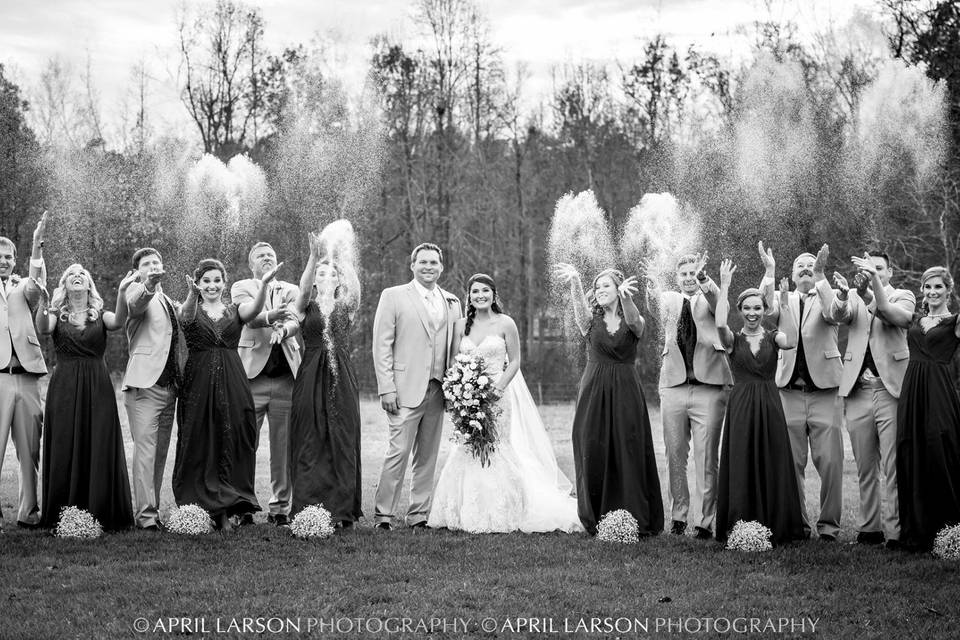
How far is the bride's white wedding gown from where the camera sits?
27.1ft

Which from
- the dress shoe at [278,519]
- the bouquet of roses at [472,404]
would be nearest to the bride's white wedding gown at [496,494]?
the bouquet of roses at [472,404]

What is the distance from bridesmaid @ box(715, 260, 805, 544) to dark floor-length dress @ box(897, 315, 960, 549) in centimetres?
85

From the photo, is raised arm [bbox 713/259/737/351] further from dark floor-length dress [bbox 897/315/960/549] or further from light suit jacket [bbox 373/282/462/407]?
light suit jacket [bbox 373/282/462/407]

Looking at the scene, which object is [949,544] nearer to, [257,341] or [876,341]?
[876,341]

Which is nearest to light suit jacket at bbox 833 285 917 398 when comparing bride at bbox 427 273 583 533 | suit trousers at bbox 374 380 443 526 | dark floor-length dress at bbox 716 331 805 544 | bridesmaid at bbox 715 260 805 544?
bridesmaid at bbox 715 260 805 544

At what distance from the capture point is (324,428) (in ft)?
27.2

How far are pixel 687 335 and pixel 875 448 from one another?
179cm

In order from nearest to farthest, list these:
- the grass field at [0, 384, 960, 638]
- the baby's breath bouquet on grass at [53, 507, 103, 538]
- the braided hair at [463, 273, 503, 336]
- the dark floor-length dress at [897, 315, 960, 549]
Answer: the grass field at [0, 384, 960, 638], the dark floor-length dress at [897, 315, 960, 549], the baby's breath bouquet on grass at [53, 507, 103, 538], the braided hair at [463, 273, 503, 336]

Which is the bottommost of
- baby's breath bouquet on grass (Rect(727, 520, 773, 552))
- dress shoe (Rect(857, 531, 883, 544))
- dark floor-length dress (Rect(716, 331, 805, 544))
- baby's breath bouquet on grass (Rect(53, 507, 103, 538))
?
dress shoe (Rect(857, 531, 883, 544))

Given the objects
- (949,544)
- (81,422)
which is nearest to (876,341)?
(949,544)

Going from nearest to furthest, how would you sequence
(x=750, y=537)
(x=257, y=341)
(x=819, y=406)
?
(x=750, y=537), (x=819, y=406), (x=257, y=341)

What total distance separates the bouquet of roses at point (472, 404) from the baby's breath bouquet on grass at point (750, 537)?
2.17 meters

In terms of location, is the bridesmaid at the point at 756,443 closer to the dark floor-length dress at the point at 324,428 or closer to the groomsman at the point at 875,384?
the groomsman at the point at 875,384

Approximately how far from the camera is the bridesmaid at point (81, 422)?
311 inches
